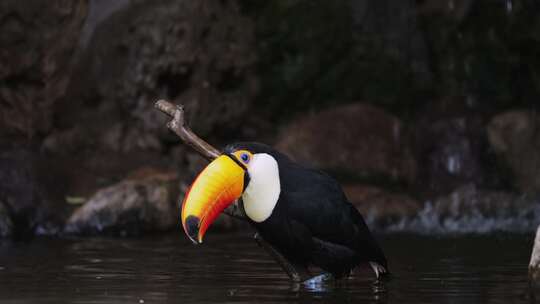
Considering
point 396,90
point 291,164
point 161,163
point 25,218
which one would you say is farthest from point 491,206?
point 291,164

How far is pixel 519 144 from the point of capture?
19531 mm

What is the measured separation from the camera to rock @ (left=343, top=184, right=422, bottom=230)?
16812 mm

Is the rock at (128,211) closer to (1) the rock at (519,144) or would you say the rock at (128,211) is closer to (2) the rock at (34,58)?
(2) the rock at (34,58)

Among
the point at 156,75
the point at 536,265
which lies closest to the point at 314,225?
the point at 536,265

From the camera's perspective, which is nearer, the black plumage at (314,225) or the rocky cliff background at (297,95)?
the black plumage at (314,225)

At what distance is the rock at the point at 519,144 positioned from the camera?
19359 millimetres

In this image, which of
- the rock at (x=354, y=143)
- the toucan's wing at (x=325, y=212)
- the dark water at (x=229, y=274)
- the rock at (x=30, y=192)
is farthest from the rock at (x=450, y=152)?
the toucan's wing at (x=325, y=212)

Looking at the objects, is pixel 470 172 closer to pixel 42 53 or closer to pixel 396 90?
pixel 396 90

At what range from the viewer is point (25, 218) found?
639 inches

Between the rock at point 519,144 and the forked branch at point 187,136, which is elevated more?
the rock at point 519,144

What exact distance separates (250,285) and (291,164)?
994 mm

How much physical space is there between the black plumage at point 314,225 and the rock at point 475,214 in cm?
643

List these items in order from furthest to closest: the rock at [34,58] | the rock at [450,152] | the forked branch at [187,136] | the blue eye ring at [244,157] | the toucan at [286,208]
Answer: the rock at [450,152] < the rock at [34,58] < the forked branch at [187,136] < the blue eye ring at [244,157] < the toucan at [286,208]

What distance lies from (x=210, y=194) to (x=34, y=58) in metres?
10.4
